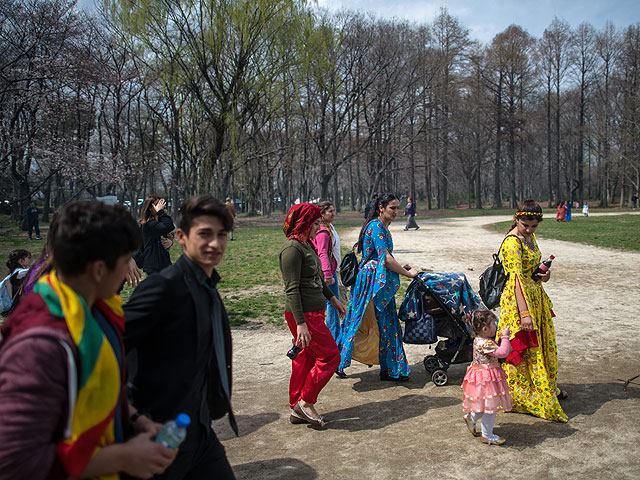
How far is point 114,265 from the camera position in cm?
158

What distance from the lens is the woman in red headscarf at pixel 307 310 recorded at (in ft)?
14.6

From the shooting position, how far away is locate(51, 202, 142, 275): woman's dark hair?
1511 millimetres

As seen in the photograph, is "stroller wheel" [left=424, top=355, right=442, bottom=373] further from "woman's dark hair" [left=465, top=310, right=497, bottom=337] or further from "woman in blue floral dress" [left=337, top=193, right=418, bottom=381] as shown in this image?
"woman's dark hair" [left=465, top=310, right=497, bottom=337]

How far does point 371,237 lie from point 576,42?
5445 centimetres

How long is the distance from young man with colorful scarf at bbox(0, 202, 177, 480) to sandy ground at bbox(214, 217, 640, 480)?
245 centimetres

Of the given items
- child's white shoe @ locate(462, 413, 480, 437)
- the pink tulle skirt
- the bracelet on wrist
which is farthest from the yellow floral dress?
the bracelet on wrist

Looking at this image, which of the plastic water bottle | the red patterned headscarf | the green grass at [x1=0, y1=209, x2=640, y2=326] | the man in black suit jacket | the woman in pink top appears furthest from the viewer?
the green grass at [x1=0, y1=209, x2=640, y2=326]

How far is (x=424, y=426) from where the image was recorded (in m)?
4.51

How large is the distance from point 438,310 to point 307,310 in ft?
5.95

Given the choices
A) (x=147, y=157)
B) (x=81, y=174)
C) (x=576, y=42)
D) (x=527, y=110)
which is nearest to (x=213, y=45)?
(x=81, y=174)

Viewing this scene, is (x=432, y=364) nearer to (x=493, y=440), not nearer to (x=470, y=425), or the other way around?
(x=470, y=425)

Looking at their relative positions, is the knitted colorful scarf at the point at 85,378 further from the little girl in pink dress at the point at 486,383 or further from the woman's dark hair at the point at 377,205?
the woman's dark hair at the point at 377,205

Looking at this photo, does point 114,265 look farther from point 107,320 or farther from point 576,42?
point 576,42

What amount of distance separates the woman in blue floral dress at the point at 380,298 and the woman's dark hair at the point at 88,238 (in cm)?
424
